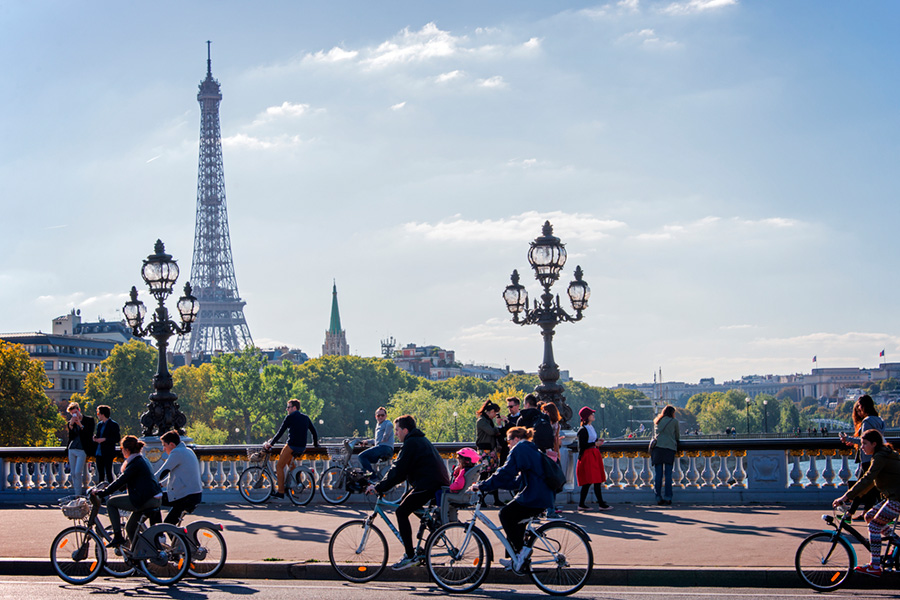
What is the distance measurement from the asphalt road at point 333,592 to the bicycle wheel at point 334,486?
715cm

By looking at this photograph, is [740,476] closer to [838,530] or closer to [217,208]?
[838,530]

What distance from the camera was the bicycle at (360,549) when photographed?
12500 mm

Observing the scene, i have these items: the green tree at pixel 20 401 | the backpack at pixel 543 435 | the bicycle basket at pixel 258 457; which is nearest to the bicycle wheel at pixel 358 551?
the backpack at pixel 543 435

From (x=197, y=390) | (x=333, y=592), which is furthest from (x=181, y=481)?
(x=197, y=390)

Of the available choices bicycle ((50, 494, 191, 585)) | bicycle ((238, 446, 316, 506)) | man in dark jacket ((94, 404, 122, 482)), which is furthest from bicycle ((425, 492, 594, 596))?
man in dark jacket ((94, 404, 122, 482))

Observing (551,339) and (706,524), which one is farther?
(551,339)

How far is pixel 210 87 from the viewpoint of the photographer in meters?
143

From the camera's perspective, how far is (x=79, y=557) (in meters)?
13.1

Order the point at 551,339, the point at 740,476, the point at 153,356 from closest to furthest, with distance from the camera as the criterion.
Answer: the point at 740,476 → the point at 551,339 → the point at 153,356

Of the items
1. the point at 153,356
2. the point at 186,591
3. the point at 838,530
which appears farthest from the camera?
the point at 153,356

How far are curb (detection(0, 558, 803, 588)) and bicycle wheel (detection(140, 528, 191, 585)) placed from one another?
0.63 metres

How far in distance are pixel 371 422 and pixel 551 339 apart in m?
123

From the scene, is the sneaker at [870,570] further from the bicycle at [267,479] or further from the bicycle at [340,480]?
the bicycle at [267,479]

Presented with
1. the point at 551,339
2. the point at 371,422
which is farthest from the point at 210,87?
the point at 551,339
